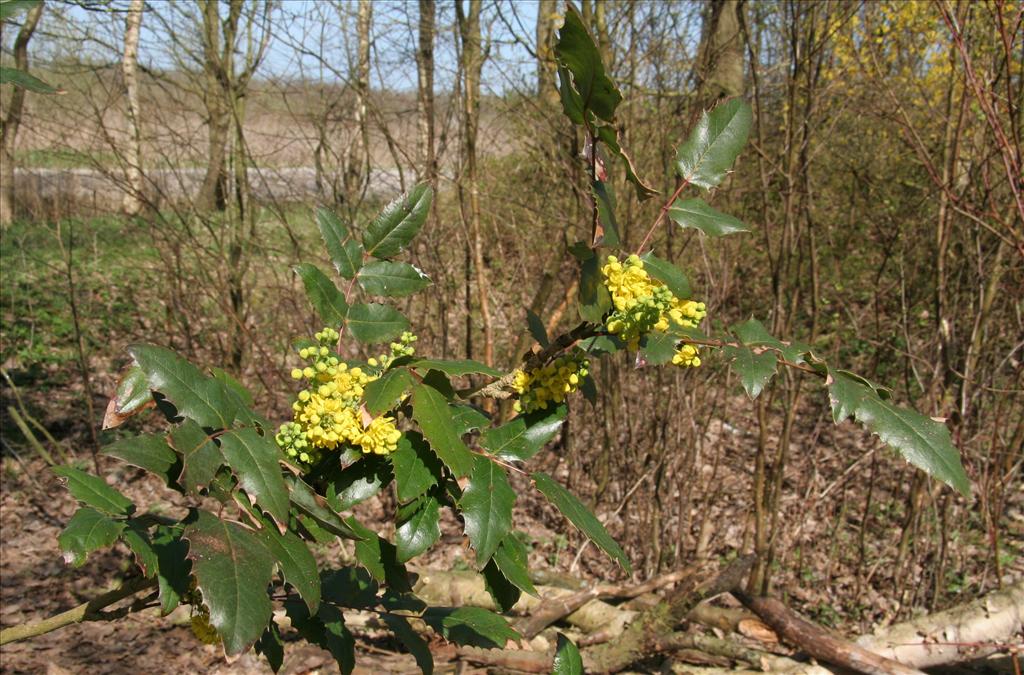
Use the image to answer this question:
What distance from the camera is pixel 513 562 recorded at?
1.00m

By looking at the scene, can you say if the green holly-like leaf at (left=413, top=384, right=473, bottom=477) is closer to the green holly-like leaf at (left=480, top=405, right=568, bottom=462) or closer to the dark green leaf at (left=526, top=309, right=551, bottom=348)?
the green holly-like leaf at (left=480, top=405, right=568, bottom=462)

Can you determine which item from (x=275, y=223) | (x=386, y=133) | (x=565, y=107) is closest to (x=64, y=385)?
(x=275, y=223)

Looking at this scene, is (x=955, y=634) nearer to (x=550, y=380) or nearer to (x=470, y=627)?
(x=470, y=627)

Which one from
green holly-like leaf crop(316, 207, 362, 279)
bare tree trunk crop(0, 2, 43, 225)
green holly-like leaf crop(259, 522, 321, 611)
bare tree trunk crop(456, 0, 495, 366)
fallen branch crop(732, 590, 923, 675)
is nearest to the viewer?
green holly-like leaf crop(259, 522, 321, 611)

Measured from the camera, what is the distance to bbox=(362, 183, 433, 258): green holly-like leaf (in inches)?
47.0

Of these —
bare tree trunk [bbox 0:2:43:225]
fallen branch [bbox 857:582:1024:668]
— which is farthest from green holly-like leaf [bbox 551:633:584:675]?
bare tree trunk [bbox 0:2:43:225]

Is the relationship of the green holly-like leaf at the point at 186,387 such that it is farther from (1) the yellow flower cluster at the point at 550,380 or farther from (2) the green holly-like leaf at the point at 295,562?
(1) the yellow flower cluster at the point at 550,380

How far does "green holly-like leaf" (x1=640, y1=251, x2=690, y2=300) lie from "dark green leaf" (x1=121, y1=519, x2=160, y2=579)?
0.69m

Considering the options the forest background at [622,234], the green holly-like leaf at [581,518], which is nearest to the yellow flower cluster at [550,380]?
the green holly-like leaf at [581,518]

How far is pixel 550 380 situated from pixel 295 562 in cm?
42

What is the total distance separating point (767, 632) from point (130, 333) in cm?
489

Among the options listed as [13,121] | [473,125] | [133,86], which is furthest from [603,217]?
[13,121]

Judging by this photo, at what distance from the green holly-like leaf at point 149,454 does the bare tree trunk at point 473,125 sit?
114 inches

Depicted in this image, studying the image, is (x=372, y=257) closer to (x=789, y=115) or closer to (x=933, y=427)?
(x=933, y=427)
